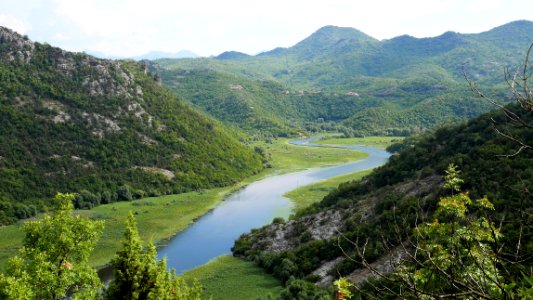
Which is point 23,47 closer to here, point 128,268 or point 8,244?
point 8,244

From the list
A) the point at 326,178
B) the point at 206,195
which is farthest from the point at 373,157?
the point at 206,195

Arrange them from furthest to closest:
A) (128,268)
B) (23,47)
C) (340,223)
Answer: (23,47) → (340,223) → (128,268)

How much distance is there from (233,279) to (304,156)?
11308 centimetres

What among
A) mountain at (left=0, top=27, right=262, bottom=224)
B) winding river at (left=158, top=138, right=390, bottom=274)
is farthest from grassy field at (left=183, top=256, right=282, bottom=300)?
mountain at (left=0, top=27, right=262, bottom=224)

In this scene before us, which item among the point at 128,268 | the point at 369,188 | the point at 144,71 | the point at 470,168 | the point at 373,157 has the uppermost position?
the point at 144,71

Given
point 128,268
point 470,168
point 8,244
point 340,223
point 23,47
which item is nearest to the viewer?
point 128,268

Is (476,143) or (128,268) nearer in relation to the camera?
(128,268)

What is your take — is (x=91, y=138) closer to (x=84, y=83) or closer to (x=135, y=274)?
(x=84, y=83)

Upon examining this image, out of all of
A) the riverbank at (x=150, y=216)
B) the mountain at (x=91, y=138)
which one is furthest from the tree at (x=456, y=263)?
the mountain at (x=91, y=138)

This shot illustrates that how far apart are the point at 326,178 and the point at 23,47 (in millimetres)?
96989

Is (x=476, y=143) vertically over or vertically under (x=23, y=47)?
under

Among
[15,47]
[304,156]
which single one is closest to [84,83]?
[15,47]

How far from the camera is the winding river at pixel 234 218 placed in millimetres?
65812

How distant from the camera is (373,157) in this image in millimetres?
164250
